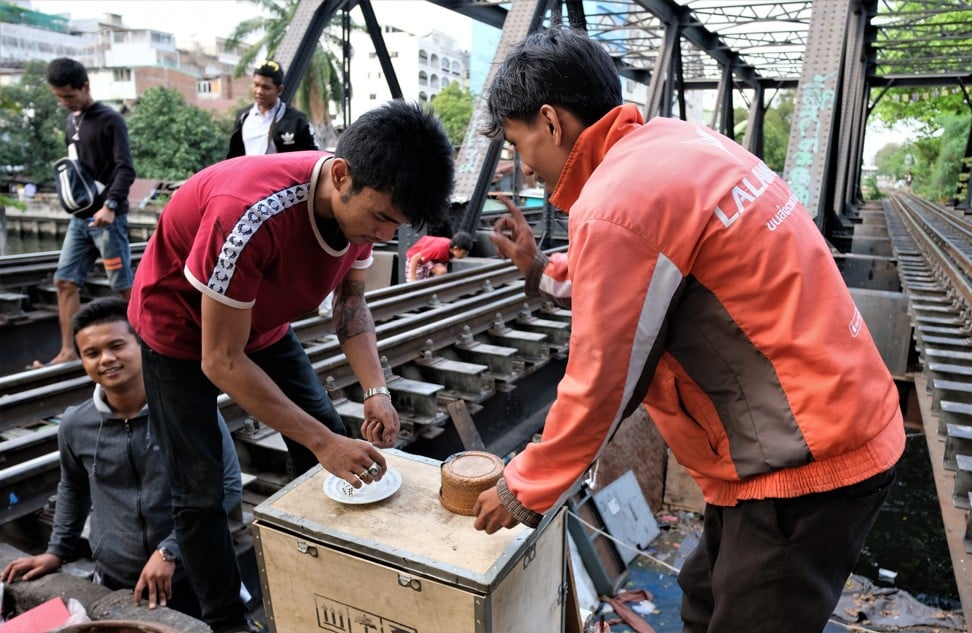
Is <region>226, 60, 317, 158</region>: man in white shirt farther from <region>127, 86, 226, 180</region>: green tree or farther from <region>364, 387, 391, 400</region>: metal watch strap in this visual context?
<region>127, 86, 226, 180</region>: green tree

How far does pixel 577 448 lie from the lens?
171 cm

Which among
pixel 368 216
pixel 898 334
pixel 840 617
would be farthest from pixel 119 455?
pixel 898 334

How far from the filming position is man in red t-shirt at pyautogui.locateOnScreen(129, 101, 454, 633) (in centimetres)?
210

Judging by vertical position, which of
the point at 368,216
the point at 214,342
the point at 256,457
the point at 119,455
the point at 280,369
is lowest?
the point at 256,457

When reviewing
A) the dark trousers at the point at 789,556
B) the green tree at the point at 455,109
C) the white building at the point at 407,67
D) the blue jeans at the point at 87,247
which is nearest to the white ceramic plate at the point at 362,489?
the dark trousers at the point at 789,556

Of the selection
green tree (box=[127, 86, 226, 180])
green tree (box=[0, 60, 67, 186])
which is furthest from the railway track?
green tree (box=[0, 60, 67, 186])

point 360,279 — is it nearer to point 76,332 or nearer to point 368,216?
point 368,216

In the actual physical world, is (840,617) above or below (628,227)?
below

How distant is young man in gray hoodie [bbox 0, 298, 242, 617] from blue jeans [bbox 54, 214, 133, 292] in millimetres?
3142

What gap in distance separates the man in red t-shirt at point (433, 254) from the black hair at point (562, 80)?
272 inches

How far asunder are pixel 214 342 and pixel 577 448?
1.16m

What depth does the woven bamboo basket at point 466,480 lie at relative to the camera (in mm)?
2143

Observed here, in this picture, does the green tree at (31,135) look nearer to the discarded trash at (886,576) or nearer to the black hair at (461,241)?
the black hair at (461,241)

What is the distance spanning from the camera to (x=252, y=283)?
2131 mm
